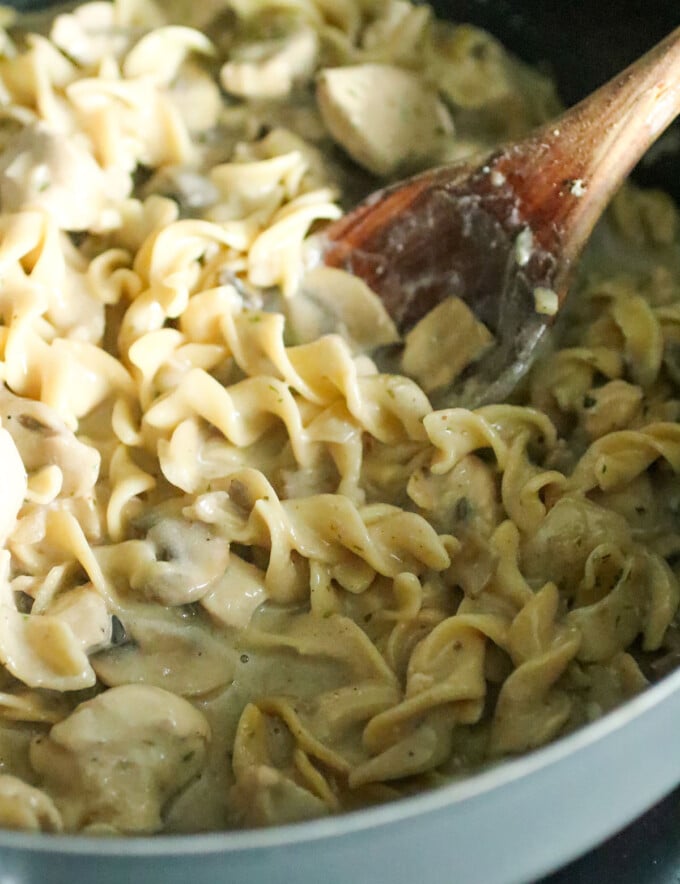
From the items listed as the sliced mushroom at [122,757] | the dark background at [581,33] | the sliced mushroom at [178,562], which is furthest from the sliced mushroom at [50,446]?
the dark background at [581,33]

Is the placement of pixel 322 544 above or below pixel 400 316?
below

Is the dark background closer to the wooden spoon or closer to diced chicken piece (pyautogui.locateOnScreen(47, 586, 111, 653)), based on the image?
the wooden spoon

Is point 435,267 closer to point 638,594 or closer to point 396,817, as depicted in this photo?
point 638,594

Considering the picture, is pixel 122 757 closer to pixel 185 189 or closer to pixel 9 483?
pixel 9 483

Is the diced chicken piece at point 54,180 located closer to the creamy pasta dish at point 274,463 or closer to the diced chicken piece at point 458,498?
the creamy pasta dish at point 274,463

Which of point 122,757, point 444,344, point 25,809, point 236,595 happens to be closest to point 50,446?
point 236,595

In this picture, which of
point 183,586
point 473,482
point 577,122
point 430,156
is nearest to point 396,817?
point 183,586
